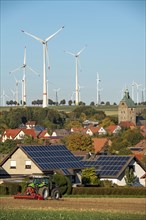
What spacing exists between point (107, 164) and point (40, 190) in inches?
838

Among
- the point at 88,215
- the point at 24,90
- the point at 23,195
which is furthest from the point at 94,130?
the point at 88,215

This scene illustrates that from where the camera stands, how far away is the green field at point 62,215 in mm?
30109

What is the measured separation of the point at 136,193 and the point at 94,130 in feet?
403

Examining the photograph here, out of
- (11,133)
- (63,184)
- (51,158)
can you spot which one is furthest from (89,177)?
(11,133)

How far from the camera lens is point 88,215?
Result: 31.8 metres

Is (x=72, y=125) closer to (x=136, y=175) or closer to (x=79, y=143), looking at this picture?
(x=79, y=143)

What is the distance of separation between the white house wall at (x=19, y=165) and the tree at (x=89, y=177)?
351 cm

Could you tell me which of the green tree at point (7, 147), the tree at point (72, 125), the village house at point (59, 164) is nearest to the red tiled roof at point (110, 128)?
the tree at point (72, 125)

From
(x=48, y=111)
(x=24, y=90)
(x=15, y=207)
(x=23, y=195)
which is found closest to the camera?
(x=15, y=207)

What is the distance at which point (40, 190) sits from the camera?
43.9m

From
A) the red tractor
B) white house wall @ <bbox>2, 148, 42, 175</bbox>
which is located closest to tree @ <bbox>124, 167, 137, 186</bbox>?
white house wall @ <bbox>2, 148, 42, 175</bbox>

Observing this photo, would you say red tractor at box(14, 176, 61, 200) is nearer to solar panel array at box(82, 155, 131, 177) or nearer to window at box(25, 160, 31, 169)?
window at box(25, 160, 31, 169)

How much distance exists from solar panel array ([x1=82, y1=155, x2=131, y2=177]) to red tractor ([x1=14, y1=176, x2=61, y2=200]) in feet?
59.8

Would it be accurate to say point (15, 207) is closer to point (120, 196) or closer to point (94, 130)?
point (120, 196)
